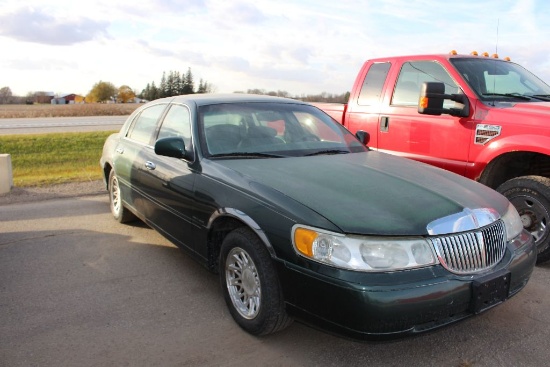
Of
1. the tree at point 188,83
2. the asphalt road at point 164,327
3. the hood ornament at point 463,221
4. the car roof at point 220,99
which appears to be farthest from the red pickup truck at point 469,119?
the tree at point 188,83

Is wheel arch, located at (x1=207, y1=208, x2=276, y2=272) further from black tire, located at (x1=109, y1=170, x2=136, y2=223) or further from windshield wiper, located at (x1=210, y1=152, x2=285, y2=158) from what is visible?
black tire, located at (x1=109, y1=170, x2=136, y2=223)

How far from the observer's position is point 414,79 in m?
5.63

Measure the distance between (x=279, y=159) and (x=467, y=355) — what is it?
6.19 feet

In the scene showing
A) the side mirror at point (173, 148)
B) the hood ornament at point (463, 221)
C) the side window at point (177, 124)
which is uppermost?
the side window at point (177, 124)

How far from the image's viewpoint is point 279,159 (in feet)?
12.6

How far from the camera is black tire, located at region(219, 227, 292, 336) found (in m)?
2.96

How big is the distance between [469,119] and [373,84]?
146 cm

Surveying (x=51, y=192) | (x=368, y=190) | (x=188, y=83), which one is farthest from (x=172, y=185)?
(x=188, y=83)

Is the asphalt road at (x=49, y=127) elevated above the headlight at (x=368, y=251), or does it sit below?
below

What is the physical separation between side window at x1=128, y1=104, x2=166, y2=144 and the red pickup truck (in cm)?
239

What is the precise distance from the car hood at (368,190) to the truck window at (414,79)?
175 cm

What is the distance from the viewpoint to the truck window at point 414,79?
5406 mm

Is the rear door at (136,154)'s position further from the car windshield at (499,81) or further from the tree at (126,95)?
the tree at (126,95)

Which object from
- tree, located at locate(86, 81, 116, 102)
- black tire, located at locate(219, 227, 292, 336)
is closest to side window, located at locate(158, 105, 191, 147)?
black tire, located at locate(219, 227, 292, 336)
